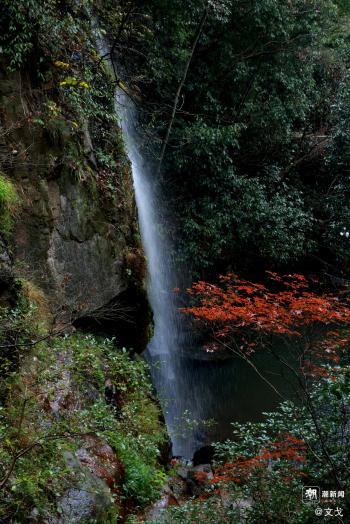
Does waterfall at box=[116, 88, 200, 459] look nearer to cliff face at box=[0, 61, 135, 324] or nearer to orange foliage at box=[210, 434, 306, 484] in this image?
cliff face at box=[0, 61, 135, 324]

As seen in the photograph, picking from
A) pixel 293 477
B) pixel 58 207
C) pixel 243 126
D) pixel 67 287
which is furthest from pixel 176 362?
pixel 293 477

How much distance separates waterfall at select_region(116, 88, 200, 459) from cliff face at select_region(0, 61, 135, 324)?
3.44 m

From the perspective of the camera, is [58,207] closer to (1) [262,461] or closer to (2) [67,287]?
(2) [67,287]

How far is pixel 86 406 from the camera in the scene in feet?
17.5

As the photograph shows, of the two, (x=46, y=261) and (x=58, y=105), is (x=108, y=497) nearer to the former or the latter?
(x=46, y=261)

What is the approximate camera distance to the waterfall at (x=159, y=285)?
11.3 meters

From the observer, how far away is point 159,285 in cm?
1198

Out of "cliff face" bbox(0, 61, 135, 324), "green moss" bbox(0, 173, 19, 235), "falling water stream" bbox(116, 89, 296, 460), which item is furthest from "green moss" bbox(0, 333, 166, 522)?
"falling water stream" bbox(116, 89, 296, 460)

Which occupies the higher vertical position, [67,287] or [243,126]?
[243,126]

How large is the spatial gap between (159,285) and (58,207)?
229 inches

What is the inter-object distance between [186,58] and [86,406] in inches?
389

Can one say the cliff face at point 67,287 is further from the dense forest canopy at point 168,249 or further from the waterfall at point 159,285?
the waterfall at point 159,285

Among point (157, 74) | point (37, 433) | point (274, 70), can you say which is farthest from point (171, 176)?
point (37, 433)

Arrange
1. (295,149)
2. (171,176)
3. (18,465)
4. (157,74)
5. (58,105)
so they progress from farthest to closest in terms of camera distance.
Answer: (295,149)
(171,176)
(157,74)
(58,105)
(18,465)
